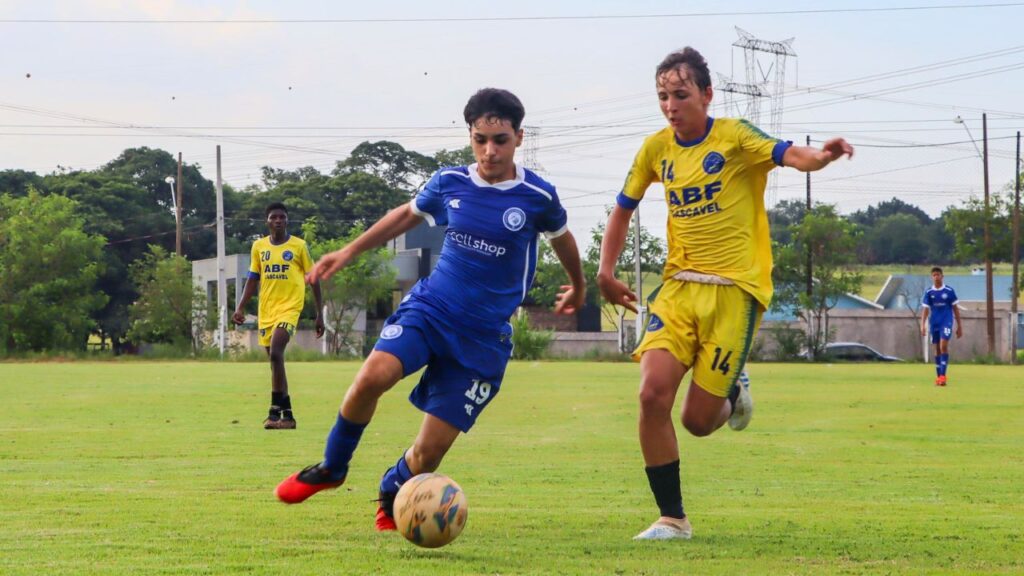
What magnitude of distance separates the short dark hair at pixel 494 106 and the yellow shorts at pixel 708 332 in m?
1.32

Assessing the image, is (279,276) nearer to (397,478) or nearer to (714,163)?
(397,478)

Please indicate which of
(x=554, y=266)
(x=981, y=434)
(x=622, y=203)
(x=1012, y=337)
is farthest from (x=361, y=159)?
(x=622, y=203)

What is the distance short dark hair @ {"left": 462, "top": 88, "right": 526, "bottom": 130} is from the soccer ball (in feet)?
6.56

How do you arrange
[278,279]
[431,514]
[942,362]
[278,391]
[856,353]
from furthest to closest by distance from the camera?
[856,353]
[942,362]
[278,279]
[278,391]
[431,514]

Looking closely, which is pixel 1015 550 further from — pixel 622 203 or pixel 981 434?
pixel 981 434

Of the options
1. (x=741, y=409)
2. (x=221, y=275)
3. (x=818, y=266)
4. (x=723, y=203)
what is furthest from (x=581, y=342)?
(x=723, y=203)

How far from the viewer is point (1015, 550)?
21.4 feet

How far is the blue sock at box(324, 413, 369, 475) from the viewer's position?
6992 millimetres

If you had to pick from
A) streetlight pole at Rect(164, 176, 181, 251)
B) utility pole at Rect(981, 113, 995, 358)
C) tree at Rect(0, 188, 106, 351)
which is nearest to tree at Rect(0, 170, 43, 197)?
streetlight pole at Rect(164, 176, 181, 251)

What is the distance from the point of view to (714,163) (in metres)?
7.22

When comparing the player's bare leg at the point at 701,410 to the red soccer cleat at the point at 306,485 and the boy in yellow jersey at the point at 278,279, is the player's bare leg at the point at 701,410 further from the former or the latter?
the boy in yellow jersey at the point at 278,279

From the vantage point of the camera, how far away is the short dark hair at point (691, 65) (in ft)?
23.7

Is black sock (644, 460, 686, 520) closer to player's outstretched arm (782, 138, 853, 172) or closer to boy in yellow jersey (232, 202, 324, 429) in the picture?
player's outstretched arm (782, 138, 853, 172)

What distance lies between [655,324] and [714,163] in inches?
36.2
